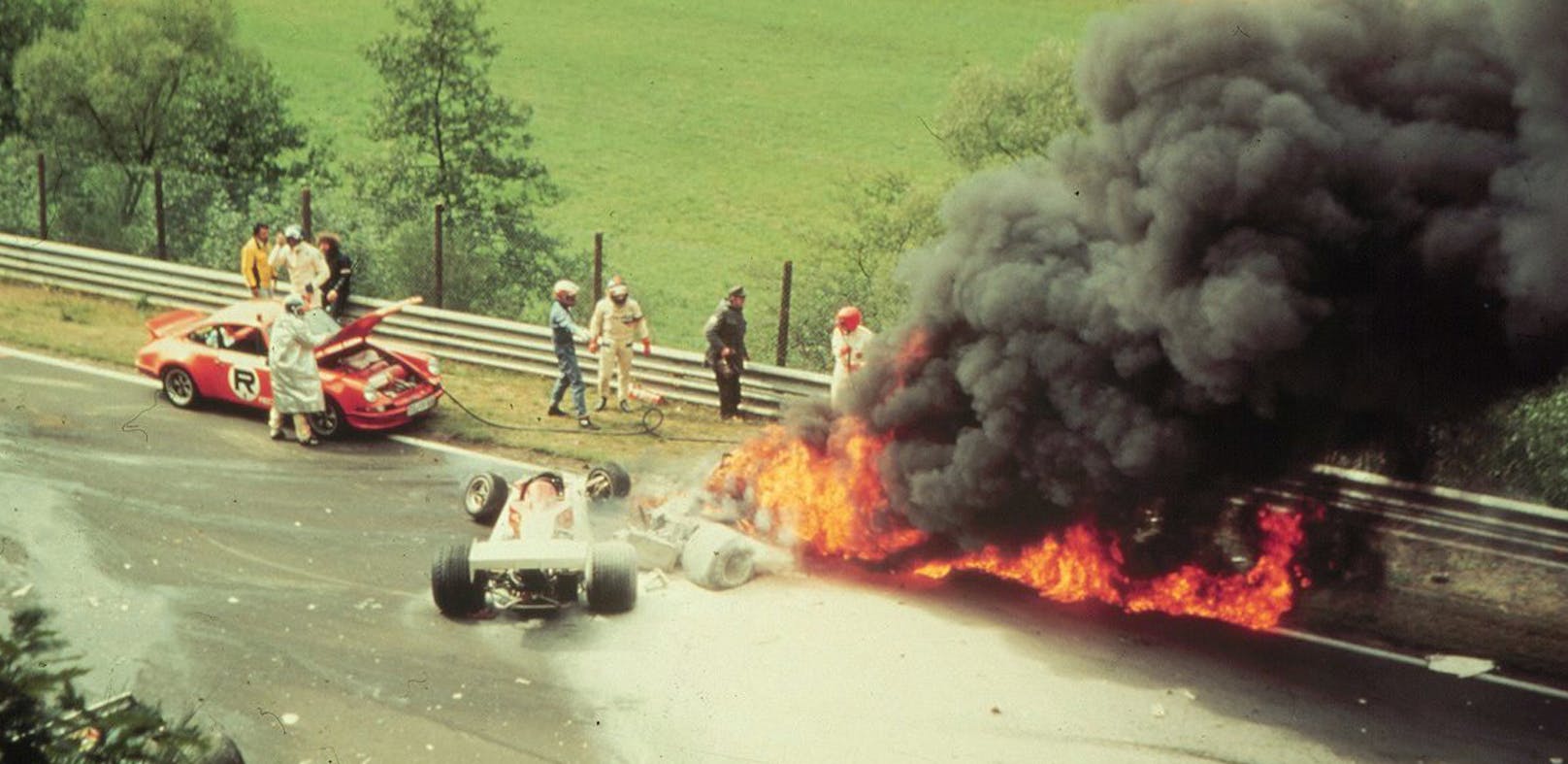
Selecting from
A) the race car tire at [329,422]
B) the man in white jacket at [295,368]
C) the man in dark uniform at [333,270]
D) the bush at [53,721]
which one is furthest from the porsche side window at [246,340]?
the bush at [53,721]

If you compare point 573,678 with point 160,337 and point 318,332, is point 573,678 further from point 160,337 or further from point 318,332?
point 160,337

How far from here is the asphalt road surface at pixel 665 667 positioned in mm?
10961

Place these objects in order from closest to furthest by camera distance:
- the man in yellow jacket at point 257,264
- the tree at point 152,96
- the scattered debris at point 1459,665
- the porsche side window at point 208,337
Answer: the scattered debris at point 1459,665 < the porsche side window at point 208,337 < the man in yellow jacket at point 257,264 < the tree at point 152,96

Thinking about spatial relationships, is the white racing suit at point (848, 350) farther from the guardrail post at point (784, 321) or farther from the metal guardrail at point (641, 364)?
the guardrail post at point (784, 321)

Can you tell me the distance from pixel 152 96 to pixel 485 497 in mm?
14564

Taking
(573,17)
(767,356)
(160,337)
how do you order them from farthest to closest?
(573,17) → (767,356) → (160,337)

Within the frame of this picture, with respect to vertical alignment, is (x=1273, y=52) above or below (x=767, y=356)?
above

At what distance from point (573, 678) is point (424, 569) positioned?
8.39 feet

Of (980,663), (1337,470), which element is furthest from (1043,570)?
(1337,470)

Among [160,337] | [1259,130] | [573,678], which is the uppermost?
[1259,130]

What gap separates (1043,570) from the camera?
13242 mm

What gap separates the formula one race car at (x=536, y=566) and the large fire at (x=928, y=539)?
6.09ft

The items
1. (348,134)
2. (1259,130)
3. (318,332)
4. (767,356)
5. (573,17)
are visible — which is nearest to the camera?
(1259,130)

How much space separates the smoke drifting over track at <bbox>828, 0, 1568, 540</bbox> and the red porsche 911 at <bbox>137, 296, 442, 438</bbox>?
21.2 feet
